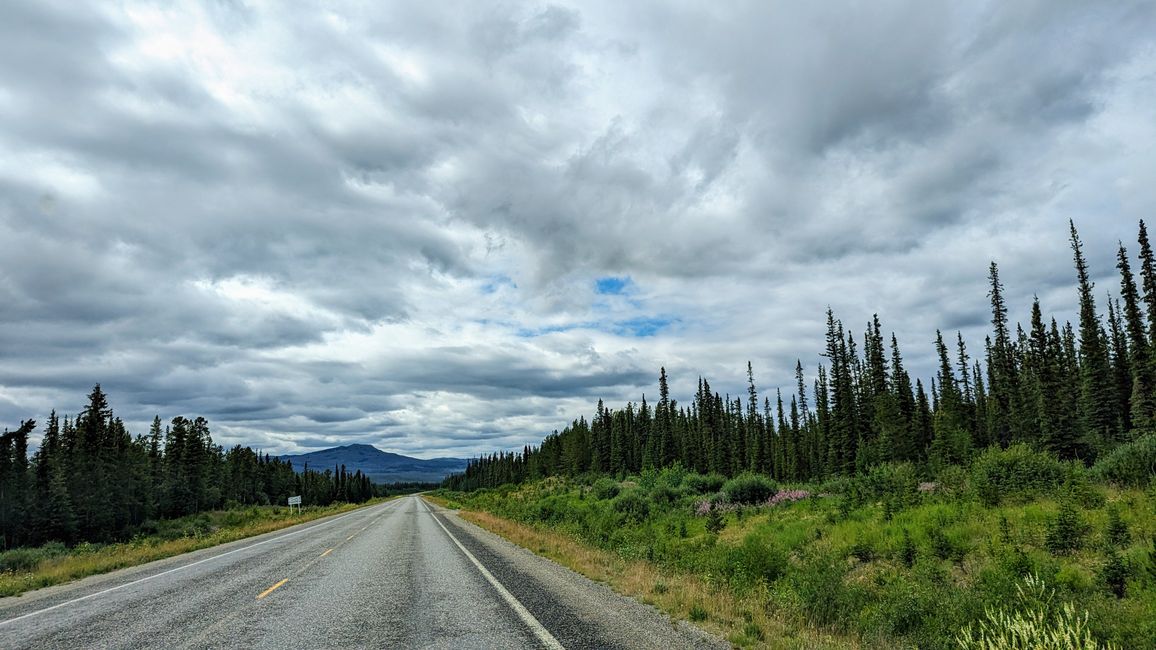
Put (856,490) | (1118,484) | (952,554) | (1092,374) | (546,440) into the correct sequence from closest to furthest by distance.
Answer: (952,554), (1118,484), (856,490), (1092,374), (546,440)

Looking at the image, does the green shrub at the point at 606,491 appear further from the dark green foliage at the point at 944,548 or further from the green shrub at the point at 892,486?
the dark green foliage at the point at 944,548

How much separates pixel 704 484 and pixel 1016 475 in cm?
2321

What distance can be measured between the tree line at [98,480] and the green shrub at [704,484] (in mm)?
54483

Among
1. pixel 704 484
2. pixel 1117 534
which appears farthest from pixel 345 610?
pixel 704 484

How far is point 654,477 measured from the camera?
48.1m

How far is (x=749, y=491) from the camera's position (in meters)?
33.1

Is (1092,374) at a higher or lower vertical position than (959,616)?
higher

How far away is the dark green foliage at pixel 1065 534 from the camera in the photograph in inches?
535

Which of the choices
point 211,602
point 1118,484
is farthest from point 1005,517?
point 211,602

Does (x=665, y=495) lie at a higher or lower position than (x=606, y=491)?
higher

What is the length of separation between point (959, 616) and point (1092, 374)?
215 ft

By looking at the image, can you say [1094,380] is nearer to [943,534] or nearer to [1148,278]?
[1148,278]

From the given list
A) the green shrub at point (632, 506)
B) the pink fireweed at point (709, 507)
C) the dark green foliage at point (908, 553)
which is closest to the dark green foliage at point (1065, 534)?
the dark green foliage at point (908, 553)

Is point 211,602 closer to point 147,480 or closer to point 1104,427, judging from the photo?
point 1104,427
